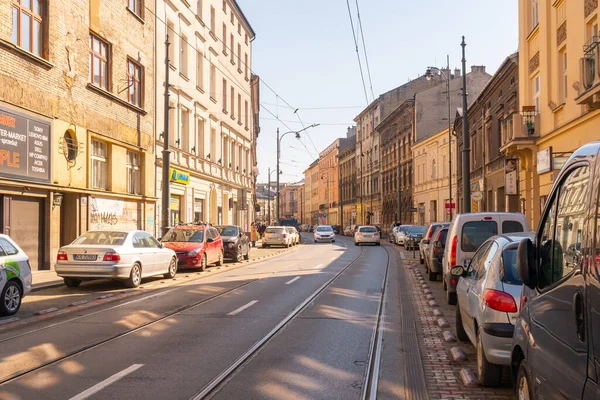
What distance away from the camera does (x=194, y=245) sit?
20.9 metres

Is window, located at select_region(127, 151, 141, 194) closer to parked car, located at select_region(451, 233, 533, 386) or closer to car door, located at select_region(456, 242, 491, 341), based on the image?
car door, located at select_region(456, 242, 491, 341)

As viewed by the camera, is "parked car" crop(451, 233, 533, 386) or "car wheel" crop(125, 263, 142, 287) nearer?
"parked car" crop(451, 233, 533, 386)

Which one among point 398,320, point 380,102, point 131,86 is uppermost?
point 380,102

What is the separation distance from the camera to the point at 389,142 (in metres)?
74.0

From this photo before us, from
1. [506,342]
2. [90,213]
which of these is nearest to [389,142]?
[90,213]

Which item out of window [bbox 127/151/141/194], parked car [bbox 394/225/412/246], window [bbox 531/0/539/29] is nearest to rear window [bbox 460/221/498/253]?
window [bbox 531/0/539/29]

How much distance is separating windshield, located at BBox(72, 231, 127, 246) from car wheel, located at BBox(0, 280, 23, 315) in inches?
166

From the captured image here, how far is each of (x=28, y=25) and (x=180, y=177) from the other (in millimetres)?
12579

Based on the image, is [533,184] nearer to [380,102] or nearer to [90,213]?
[90,213]

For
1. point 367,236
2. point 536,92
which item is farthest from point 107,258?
point 367,236

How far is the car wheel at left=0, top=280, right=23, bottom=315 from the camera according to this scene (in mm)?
10753

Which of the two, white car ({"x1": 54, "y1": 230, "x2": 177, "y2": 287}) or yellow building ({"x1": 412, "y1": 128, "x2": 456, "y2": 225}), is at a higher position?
yellow building ({"x1": 412, "y1": 128, "x2": 456, "y2": 225})

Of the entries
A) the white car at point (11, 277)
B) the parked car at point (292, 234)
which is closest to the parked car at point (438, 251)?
the white car at point (11, 277)

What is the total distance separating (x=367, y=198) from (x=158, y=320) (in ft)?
251
